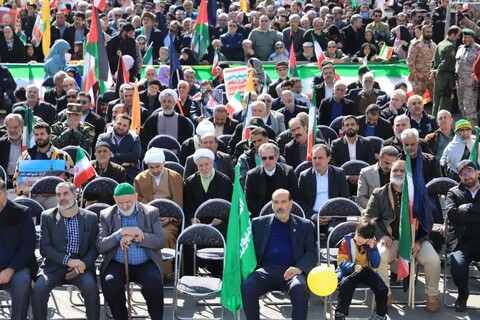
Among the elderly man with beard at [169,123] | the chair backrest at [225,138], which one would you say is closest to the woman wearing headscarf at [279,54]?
the elderly man with beard at [169,123]

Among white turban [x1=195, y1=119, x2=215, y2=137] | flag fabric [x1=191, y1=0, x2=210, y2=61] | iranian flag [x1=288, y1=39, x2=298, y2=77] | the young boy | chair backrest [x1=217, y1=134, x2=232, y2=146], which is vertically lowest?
the young boy

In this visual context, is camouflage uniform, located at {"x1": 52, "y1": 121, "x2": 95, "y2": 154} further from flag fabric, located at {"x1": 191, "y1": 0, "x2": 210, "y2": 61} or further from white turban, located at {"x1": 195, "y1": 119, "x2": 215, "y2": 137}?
flag fabric, located at {"x1": 191, "y1": 0, "x2": 210, "y2": 61}

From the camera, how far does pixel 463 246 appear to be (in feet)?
38.1

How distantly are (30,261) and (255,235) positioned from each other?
2.32 m

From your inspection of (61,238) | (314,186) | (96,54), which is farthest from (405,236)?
(96,54)

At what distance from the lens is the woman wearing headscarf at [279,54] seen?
867 inches

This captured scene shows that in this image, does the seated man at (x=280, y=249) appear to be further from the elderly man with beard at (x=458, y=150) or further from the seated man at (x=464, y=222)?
the elderly man with beard at (x=458, y=150)

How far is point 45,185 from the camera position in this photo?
12.5 meters

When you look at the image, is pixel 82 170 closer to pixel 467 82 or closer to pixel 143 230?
pixel 143 230

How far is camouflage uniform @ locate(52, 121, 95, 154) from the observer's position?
14445 millimetres

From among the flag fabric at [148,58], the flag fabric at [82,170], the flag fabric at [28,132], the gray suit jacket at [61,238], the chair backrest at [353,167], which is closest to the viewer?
the gray suit jacket at [61,238]

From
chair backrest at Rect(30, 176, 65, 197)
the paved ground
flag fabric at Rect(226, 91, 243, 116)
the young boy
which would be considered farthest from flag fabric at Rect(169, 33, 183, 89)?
the young boy

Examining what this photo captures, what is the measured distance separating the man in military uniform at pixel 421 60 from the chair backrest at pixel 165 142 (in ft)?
22.1

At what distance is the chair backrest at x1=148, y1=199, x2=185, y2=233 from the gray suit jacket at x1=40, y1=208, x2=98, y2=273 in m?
1.12
